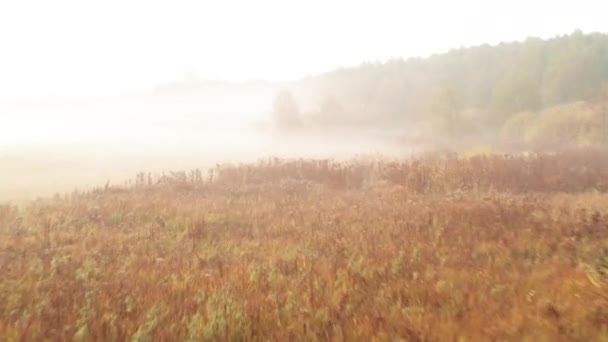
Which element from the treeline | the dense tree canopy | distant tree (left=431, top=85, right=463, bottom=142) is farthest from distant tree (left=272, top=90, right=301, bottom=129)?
distant tree (left=431, top=85, right=463, bottom=142)

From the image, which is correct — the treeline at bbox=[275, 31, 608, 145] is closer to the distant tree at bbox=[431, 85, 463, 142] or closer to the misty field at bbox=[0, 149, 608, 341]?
the distant tree at bbox=[431, 85, 463, 142]

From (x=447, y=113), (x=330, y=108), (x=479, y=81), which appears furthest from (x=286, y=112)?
(x=479, y=81)

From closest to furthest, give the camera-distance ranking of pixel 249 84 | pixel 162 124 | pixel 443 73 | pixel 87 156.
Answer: pixel 87 156 → pixel 162 124 → pixel 443 73 → pixel 249 84

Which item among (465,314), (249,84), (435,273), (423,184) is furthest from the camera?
(249,84)

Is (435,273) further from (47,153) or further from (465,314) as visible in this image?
(47,153)

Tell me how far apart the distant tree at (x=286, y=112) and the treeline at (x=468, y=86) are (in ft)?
2.62

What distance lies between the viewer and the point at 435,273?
4766 millimetres

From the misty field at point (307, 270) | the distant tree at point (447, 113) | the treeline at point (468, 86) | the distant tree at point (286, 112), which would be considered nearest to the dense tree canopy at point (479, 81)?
the treeline at point (468, 86)

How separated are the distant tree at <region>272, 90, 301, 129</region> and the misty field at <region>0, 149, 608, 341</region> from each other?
5558 cm

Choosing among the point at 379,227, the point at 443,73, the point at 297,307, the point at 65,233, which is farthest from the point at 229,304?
the point at 443,73

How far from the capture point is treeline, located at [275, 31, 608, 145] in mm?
52875

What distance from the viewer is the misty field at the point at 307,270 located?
3459mm

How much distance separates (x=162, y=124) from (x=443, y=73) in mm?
63992

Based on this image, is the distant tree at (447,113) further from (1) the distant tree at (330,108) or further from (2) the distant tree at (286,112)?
(1) the distant tree at (330,108)
